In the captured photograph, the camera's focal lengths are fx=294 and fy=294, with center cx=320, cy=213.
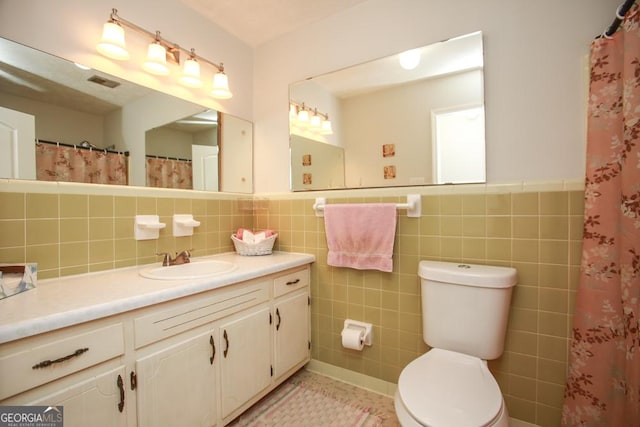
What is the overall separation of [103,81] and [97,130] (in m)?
0.25

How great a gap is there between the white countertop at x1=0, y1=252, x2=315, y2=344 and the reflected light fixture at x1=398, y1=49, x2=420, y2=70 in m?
1.35

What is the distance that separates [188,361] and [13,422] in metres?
0.51

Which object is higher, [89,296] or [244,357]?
[89,296]

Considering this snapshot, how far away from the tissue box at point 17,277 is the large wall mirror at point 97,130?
1.24 ft

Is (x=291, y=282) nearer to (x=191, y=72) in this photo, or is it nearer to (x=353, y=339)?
(x=353, y=339)

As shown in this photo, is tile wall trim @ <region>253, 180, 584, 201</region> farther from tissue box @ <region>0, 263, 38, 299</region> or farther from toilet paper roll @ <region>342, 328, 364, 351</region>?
tissue box @ <region>0, 263, 38, 299</region>

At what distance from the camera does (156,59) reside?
1593 mm

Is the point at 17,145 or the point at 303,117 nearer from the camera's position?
the point at 17,145

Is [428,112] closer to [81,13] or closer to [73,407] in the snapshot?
[81,13]

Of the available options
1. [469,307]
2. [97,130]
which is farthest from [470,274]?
[97,130]

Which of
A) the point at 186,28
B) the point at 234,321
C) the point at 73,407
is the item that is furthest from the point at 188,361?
the point at 186,28

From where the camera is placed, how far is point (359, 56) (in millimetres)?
1834

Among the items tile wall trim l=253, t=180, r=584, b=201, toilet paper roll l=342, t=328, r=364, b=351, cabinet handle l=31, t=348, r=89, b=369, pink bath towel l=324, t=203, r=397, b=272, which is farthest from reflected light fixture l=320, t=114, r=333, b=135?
cabinet handle l=31, t=348, r=89, b=369

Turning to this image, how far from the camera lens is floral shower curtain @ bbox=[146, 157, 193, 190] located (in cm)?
166
